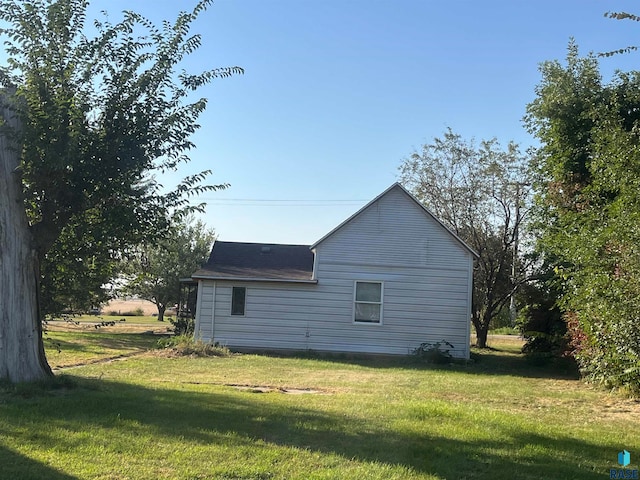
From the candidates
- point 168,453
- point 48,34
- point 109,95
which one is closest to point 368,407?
point 168,453

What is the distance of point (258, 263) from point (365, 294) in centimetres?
418

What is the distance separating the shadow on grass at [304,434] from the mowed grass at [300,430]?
21mm

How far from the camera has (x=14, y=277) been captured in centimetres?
849

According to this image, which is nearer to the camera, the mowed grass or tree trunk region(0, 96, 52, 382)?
the mowed grass

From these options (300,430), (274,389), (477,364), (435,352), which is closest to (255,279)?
(435,352)

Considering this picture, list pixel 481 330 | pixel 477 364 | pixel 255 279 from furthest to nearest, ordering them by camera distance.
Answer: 1. pixel 481 330
2. pixel 255 279
3. pixel 477 364

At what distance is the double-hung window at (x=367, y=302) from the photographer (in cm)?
1920

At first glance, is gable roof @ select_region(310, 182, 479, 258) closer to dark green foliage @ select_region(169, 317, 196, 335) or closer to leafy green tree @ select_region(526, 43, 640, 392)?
leafy green tree @ select_region(526, 43, 640, 392)

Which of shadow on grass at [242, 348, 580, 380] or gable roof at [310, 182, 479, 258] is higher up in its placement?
gable roof at [310, 182, 479, 258]

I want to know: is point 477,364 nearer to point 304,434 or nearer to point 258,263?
point 258,263

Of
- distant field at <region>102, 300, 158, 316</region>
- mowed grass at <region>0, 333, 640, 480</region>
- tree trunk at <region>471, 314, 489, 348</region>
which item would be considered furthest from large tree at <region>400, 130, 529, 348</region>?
distant field at <region>102, 300, 158, 316</region>

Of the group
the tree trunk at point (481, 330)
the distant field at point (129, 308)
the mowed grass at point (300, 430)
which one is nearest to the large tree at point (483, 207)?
the tree trunk at point (481, 330)

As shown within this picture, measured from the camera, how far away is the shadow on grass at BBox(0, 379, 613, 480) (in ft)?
18.8

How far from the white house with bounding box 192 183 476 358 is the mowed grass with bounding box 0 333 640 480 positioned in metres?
6.89
